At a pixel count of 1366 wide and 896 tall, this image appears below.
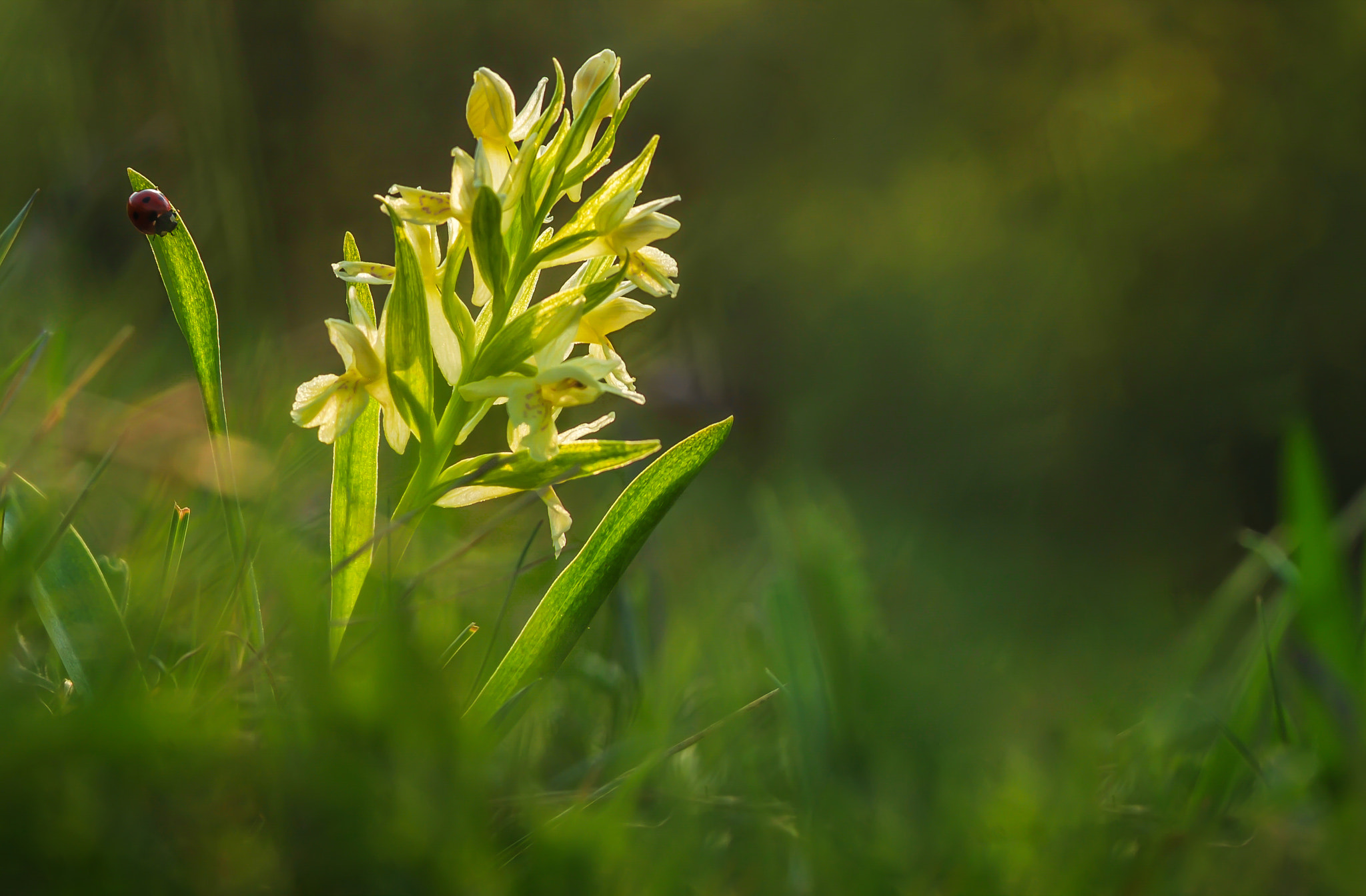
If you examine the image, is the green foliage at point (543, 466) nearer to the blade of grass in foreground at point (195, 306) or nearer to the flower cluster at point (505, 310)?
the flower cluster at point (505, 310)

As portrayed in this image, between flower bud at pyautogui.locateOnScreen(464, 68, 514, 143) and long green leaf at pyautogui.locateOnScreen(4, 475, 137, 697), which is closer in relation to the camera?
long green leaf at pyautogui.locateOnScreen(4, 475, 137, 697)

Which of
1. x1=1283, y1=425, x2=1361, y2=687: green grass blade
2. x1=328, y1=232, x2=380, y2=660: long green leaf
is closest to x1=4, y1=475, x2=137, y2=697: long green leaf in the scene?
x1=328, y1=232, x2=380, y2=660: long green leaf

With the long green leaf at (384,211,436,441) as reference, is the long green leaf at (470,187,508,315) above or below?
above

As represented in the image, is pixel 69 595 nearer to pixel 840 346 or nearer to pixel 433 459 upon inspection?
pixel 433 459

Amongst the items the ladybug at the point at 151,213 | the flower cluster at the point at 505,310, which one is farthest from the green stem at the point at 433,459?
the ladybug at the point at 151,213

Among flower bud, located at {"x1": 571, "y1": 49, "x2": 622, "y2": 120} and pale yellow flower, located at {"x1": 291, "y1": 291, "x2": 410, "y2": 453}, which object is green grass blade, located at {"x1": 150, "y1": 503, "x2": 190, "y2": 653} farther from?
flower bud, located at {"x1": 571, "y1": 49, "x2": 622, "y2": 120}
